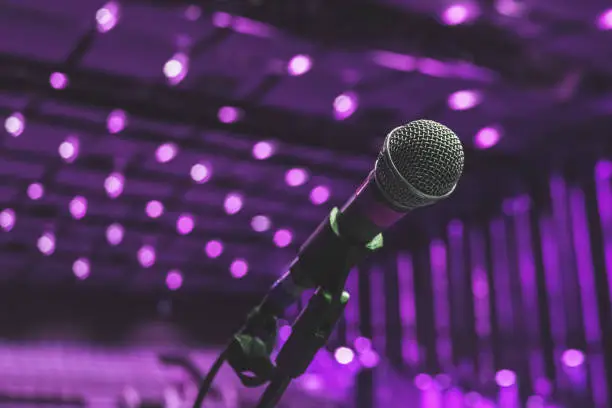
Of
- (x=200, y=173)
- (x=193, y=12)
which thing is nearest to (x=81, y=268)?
(x=200, y=173)

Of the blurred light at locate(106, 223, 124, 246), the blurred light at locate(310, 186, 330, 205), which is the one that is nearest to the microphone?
the blurred light at locate(310, 186, 330, 205)

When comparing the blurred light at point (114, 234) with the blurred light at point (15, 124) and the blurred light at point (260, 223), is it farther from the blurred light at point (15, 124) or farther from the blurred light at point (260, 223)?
the blurred light at point (15, 124)

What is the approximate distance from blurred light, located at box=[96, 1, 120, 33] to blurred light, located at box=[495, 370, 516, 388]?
730 centimetres

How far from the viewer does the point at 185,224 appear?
44.9 ft

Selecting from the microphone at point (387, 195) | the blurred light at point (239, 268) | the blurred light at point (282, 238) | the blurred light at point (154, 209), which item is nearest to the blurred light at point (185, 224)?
the blurred light at point (154, 209)

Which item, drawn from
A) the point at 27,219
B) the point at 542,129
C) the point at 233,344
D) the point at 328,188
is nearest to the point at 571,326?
the point at 542,129

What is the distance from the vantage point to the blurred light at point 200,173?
439 inches

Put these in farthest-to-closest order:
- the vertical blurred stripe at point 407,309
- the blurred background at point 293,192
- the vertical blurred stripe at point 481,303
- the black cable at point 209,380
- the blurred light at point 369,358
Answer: the blurred light at point 369,358 < the vertical blurred stripe at point 407,309 < the vertical blurred stripe at point 481,303 < the blurred background at point 293,192 < the black cable at point 209,380

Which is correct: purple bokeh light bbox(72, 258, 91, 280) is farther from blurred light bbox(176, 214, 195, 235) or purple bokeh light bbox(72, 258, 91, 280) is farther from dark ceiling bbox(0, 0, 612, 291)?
blurred light bbox(176, 214, 195, 235)

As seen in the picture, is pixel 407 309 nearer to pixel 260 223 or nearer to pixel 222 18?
pixel 260 223

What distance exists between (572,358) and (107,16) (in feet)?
23.1

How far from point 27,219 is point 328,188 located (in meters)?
4.90

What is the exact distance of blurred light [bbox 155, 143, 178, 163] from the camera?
10.2 m

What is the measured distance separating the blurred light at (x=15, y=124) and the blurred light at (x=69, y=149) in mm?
599
